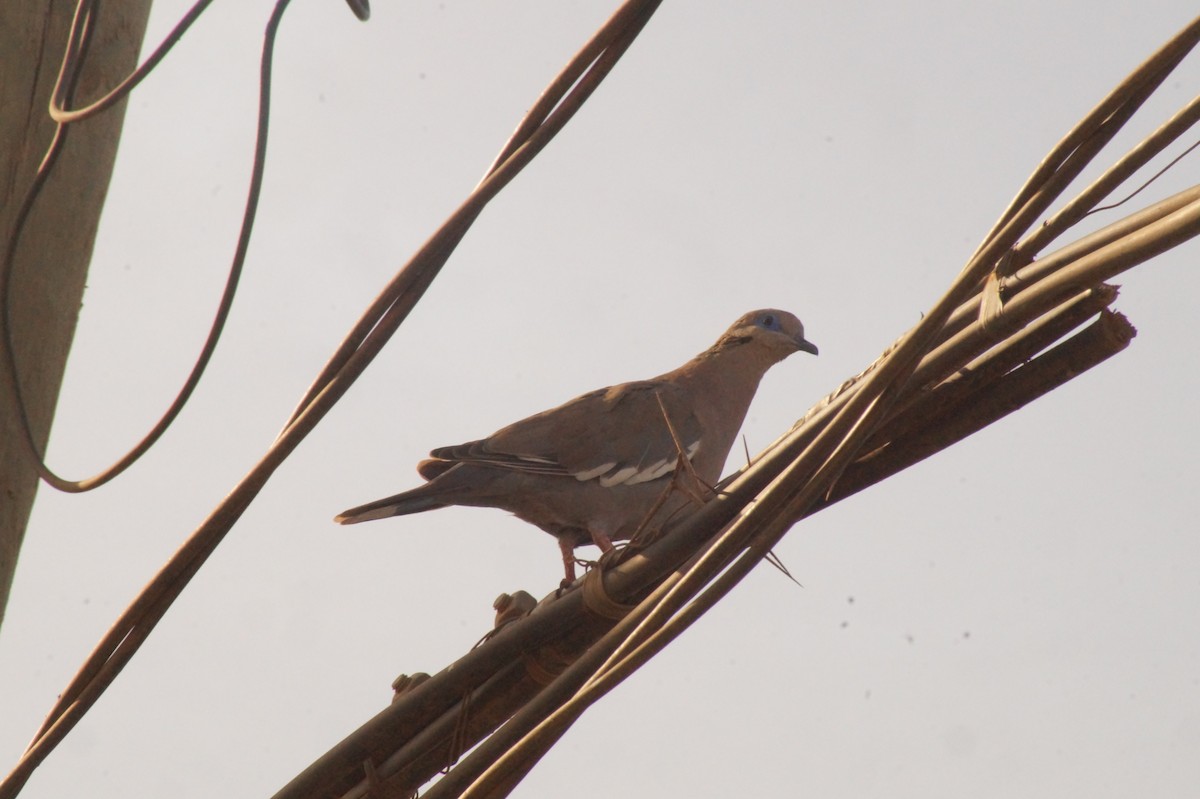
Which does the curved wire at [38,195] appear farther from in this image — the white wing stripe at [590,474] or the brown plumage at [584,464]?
the white wing stripe at [590,474]

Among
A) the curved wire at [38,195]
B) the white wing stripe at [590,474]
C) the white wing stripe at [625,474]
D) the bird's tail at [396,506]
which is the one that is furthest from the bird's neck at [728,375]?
the curved wire at [38,195]

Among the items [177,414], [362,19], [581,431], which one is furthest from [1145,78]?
[581,431]

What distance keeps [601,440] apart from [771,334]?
974 millimetres

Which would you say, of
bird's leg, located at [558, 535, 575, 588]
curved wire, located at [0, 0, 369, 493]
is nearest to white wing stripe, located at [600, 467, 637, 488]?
bird's leg, located at [558, 535, 575, 588]

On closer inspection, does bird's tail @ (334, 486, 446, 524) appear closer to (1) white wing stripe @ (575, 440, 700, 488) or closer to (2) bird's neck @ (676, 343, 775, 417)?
(1) white wing stripe @ (575, 440, 700, 488)

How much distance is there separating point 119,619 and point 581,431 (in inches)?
98.1

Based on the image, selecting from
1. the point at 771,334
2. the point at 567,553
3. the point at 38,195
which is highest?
the point at 38,195

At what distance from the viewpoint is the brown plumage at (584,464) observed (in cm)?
464

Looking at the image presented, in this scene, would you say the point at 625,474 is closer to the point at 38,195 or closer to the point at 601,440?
the point at 601,440

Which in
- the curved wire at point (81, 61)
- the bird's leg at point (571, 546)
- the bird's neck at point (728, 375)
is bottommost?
the bird's leg at point (571, 546)

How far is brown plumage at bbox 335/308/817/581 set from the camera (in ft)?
15.2

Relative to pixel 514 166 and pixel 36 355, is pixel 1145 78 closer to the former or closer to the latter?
pixel 514 166

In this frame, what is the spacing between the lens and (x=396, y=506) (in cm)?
446

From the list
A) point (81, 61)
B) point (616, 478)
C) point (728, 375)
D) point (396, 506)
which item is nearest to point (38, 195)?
point (81, 61)
